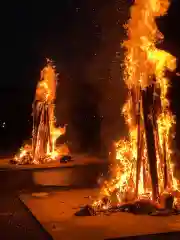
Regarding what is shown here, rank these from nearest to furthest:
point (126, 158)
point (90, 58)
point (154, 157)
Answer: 1. point (154, 157)
2. point (126, 158)
3. point (90, 58)

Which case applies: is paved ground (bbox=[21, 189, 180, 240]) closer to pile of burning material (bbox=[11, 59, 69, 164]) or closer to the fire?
the fire

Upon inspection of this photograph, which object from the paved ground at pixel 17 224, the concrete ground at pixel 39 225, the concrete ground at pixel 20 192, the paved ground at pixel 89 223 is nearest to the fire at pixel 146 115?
the paved ground at pixel 89 223

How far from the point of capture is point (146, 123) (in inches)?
346

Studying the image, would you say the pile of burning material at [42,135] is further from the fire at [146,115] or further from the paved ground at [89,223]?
the fire at [146,115]

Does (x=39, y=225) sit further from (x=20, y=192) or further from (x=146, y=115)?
(x=20, y=192)

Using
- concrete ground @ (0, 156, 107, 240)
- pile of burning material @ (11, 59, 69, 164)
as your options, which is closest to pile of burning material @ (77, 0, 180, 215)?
concrete ground @ (0, 156, 107, 240)

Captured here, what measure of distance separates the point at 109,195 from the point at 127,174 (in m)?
0.59

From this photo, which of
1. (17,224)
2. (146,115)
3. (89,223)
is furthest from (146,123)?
(17,224)

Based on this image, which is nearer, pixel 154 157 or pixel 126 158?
pixel 154 157

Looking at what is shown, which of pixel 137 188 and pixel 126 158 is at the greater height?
pixel 126 158

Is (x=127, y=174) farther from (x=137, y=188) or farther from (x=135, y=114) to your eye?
(x=135, y=114)

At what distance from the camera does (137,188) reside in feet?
29.3

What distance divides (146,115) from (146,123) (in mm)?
160

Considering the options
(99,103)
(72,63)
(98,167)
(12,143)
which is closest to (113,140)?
(98,167)
